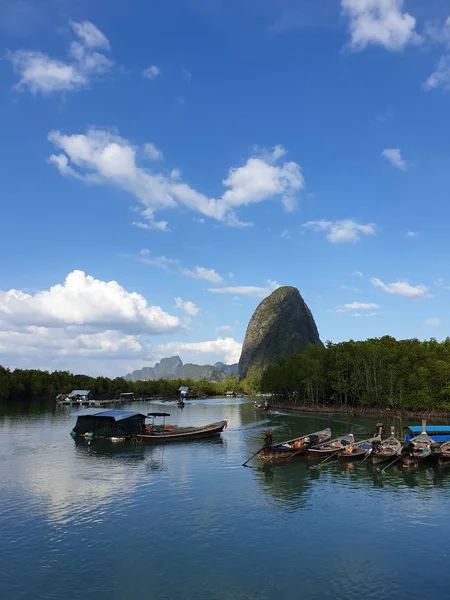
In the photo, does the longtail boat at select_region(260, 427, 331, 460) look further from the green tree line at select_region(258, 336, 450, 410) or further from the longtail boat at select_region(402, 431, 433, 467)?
the green tree line at select_region(258, 336, 450, 410)

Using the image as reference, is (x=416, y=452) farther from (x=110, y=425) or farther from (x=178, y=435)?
(x=110, y=425)

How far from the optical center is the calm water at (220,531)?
19312mm

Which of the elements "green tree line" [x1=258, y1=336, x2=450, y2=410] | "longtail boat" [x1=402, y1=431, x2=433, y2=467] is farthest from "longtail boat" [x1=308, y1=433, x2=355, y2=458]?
"green tree line" [x1=258, y1=336, x2=450, y2=410]

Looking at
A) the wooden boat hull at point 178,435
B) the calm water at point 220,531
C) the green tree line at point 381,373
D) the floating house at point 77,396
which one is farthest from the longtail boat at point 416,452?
the floating house at point 77,396

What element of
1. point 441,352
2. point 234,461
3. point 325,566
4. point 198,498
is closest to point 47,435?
point 234,461

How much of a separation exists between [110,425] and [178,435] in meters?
9.98

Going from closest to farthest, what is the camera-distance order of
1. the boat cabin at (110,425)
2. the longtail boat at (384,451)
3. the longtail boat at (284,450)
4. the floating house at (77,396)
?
the longtail boat at (384,451) → the longtail boat at (284,450) → the boat cabin at (110,425) → the floating house at (77,396)

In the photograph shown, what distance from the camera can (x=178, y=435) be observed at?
60906mm

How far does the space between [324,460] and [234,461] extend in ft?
32.1

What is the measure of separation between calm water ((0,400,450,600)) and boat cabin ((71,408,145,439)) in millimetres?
15839

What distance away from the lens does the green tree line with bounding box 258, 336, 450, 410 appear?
3558 inches

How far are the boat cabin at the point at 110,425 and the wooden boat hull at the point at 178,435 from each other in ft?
8.87

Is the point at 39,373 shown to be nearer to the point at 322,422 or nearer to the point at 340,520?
the point at 322,422

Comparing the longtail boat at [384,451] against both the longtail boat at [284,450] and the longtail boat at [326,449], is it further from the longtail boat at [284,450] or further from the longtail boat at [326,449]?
the longtail boat at [284,450]
